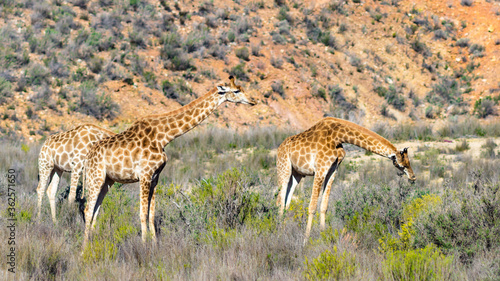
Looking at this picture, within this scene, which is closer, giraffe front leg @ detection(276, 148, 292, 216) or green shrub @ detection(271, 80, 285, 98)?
giraffe front leg @ detection(276, 148, 292, 216)

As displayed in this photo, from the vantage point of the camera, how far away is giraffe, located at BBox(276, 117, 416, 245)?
25.5ft

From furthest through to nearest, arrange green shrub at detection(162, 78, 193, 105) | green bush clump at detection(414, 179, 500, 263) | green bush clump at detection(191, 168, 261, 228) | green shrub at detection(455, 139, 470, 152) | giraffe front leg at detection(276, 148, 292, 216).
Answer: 1. green shrub at detection(162, 78, 193, 105)
2. green shrub at detection(455, 139, 470, 152)
3. giraffe front leg at detection(276, 148, 292, 216)
4. green bush clump at detection(191, 168, 261, 228)
5. green bush clump at detection(414, 179, 500, 263)

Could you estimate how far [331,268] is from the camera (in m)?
5.50

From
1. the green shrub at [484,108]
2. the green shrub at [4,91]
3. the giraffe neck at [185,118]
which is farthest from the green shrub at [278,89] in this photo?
the giraffe neck at [185,118]

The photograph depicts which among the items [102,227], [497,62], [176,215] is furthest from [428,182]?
[497,62]

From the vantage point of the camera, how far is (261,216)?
7840 mm

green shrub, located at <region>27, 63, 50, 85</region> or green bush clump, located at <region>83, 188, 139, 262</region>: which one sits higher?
green bush clump, located at <region>83, 188, 139, 262</region>

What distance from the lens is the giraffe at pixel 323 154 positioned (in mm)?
7762

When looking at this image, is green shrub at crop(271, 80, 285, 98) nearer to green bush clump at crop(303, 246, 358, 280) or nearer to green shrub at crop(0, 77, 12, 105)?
green shrub at crop(0, 77, 12, 105)

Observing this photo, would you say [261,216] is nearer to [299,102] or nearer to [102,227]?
[102,227]

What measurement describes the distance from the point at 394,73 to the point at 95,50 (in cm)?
2144

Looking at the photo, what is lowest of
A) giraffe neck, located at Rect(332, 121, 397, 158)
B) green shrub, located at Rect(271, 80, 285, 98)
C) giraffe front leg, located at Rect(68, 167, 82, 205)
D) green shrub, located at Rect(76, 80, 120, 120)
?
green shrub, located at Rect(271, 80, 285, 98)

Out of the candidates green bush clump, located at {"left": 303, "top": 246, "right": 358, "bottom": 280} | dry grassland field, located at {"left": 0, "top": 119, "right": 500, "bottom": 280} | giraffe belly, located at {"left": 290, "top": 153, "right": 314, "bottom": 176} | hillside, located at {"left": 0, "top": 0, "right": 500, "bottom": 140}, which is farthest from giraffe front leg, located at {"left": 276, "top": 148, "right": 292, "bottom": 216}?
hillside, located at {"left": 0, "top": 0, "right": 500, "bottom": 140}

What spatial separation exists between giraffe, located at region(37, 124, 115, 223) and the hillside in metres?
12.6
